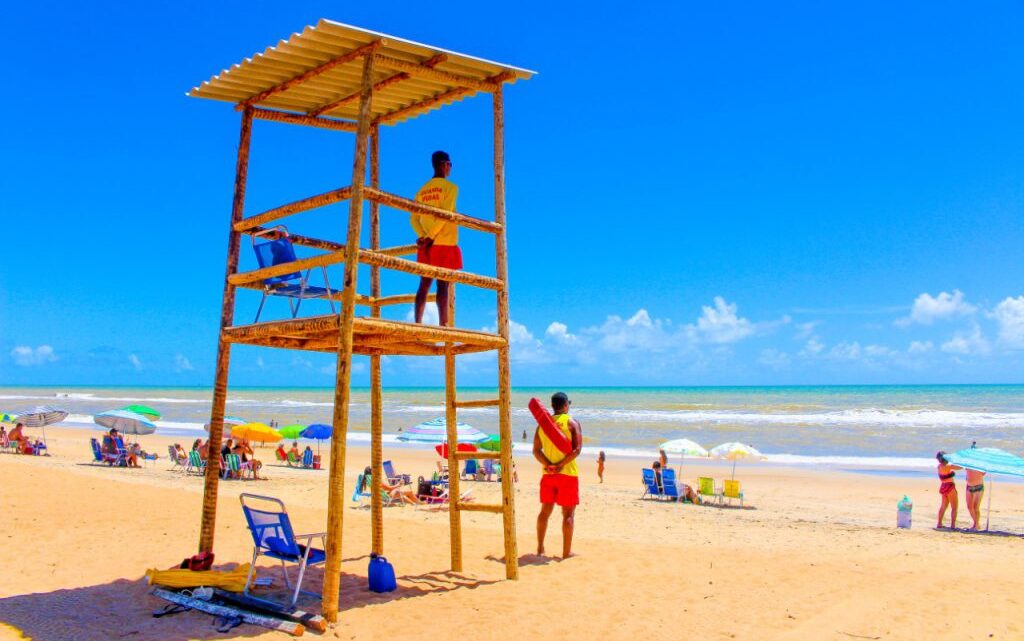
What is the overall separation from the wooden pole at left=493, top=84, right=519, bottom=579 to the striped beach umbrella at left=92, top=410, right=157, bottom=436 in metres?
17.8

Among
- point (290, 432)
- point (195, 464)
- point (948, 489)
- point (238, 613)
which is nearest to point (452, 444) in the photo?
point (238, 613)

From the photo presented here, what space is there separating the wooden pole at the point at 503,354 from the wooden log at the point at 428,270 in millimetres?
212

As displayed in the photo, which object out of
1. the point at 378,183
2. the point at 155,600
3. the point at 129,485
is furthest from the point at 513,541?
the point at 129,485

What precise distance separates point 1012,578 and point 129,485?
13.6 m

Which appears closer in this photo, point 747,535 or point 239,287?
point 239,287

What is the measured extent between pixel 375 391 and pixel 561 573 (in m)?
2.69

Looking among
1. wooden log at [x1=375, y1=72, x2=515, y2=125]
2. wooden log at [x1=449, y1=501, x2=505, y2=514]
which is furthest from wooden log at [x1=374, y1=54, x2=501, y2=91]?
wooden log at [x1=449, y1=501, x2=505, y2=514]

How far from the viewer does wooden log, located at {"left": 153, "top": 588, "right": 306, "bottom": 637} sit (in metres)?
5.43

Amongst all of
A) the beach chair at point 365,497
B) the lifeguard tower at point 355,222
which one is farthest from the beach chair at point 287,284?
the beach chair at point 365,497

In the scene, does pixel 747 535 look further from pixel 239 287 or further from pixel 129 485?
pixel 129 485

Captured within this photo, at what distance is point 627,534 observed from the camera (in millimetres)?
11297

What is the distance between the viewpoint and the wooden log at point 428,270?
5949 millimetres

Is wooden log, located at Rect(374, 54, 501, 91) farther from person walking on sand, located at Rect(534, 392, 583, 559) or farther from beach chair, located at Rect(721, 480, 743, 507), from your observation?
beach chair, located at Rect(721, 480, 743, 507)

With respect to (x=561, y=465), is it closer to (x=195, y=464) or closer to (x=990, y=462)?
(x=990, y=462)
